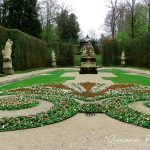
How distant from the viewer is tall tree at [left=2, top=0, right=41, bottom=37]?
39.8 m

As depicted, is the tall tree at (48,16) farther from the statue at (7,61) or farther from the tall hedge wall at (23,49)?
the statue at (7,61)

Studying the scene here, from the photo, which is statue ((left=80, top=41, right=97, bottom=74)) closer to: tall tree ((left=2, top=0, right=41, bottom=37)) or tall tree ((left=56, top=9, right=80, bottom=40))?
tall tree ((left=2, top=0, right=41, bottom=37))

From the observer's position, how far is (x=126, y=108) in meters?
7.09

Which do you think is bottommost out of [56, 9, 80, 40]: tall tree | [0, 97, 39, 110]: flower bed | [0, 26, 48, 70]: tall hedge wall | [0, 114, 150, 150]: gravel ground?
[0, 114, 150, 150]: gravel ground

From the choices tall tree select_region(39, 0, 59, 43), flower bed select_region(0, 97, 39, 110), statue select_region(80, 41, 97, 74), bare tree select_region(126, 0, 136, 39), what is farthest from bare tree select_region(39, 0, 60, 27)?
flower bed select_region(0, 97, 39, 110)

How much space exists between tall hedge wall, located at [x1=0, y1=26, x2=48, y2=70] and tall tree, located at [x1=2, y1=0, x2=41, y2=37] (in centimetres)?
670

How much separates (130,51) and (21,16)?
16.4 metres

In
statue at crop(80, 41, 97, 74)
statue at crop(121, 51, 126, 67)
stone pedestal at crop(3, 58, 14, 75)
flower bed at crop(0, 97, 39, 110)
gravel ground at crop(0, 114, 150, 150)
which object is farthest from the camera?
statue at crop(121, 51, 126, 67)

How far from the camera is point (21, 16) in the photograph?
39.9 meters

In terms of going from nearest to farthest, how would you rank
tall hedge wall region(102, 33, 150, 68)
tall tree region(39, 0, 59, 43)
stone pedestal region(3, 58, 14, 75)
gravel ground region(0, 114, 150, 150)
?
gravel ground region(0, 114, 150, 150), stone pedestal region(3, 58, 14, 75), tall hedge wall region(102, 33, 150, 68), tall tree region(39, 0, 59, 43)

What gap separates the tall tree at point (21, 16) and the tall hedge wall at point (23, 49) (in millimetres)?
6695

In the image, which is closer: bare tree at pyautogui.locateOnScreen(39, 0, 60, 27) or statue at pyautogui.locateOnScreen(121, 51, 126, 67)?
statue at pyautogui.locateOnScreen(121, 51, 126, 67)

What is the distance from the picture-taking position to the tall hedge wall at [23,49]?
23.7m

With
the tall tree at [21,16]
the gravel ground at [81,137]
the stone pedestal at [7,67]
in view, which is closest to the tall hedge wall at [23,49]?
the stone pedestal at [7,67]
